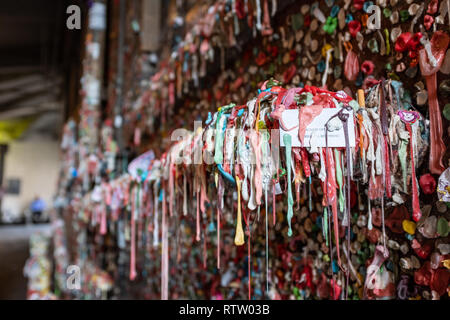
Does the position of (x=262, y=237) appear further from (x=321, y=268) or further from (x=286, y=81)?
(x=286, y=81)

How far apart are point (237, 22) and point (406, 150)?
36.8 inches

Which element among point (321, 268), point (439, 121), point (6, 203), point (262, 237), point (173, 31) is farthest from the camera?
point (6, 203)

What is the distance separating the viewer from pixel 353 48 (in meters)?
1.13

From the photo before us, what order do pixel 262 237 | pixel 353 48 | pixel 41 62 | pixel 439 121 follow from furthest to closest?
pixel 41 62 < pixel 262 237 < pixel 353 48 < pixel 439 121

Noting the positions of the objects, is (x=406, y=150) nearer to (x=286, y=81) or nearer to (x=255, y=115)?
(x=255, y=115)

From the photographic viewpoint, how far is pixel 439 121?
0.83 metres

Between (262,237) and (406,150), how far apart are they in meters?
0.86

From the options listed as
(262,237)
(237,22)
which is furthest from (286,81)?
(262,237)

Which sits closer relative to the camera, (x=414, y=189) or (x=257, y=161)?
(x=257, y=161)

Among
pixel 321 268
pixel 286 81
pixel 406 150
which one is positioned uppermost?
pixel 286 81

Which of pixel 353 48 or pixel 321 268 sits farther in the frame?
pixel 321 268

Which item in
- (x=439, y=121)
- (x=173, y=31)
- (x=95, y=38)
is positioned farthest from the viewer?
(x=95, y=38)
